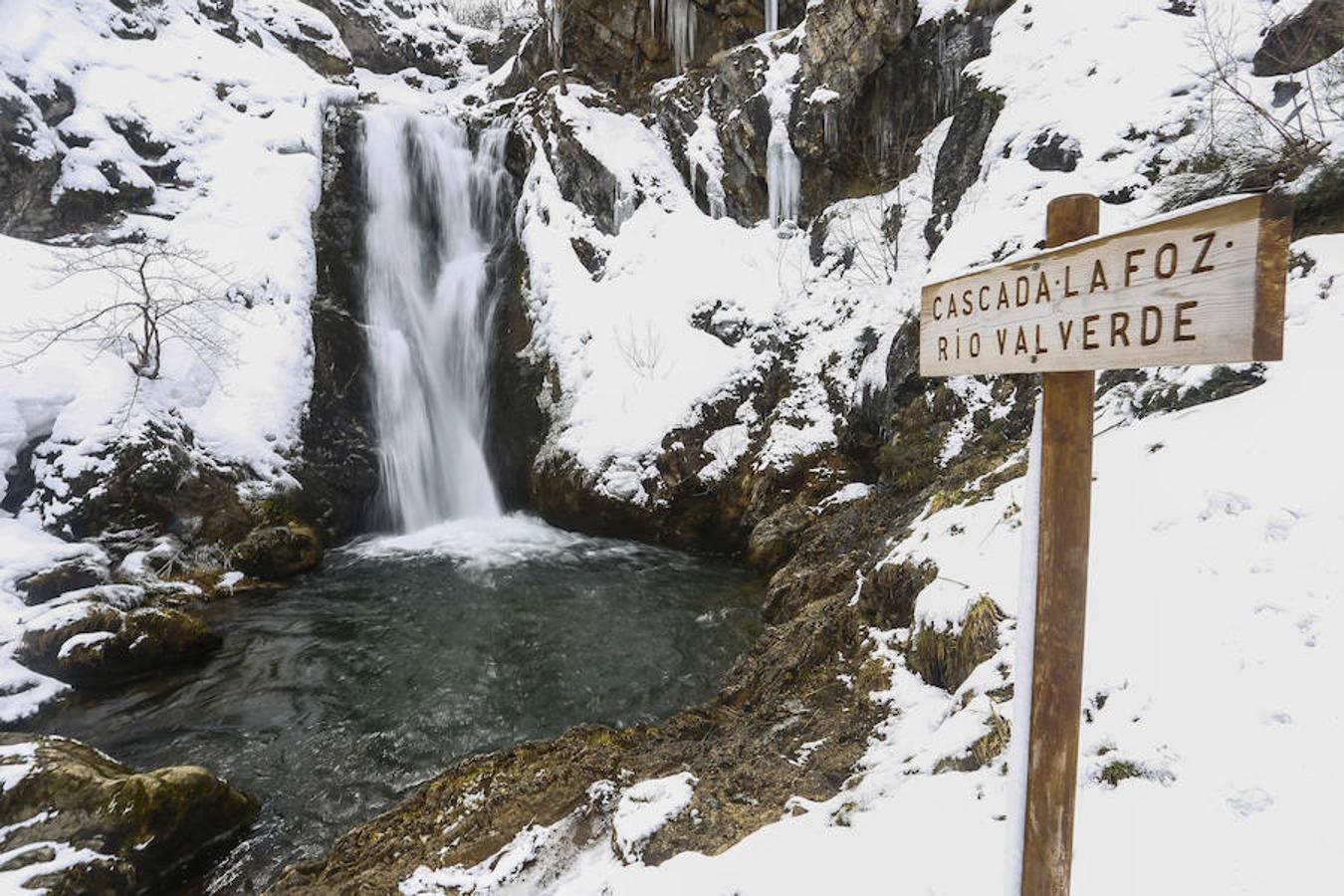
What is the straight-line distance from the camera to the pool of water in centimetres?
494

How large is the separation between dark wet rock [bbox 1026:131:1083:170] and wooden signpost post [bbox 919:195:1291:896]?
25.3ft

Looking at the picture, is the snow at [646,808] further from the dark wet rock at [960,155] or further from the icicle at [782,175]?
the icicle at [782,175]

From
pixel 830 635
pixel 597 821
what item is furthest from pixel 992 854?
pixel 830 635

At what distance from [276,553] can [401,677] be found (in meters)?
4.52

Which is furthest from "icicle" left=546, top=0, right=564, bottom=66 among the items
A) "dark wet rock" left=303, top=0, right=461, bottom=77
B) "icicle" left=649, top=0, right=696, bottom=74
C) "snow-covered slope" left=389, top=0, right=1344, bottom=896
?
"snow-covered slope" left=389, top=0, right=1344, bottom=896

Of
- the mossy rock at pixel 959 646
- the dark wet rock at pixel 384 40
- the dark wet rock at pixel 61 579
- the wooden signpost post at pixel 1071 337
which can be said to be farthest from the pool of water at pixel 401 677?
the dark wet rock at pixel 384 40

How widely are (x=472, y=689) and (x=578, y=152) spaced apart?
12682mm

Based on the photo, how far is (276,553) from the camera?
30.8 ft

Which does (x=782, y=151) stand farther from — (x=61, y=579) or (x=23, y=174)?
(x=23, y=174)

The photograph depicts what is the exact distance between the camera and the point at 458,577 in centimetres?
923

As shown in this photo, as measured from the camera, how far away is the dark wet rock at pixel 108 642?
6.34m

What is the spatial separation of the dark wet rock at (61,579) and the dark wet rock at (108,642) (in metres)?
1.05

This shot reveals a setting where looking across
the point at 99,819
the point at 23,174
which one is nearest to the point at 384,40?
the point at 23,174

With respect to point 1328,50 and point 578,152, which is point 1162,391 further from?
point 578,152
